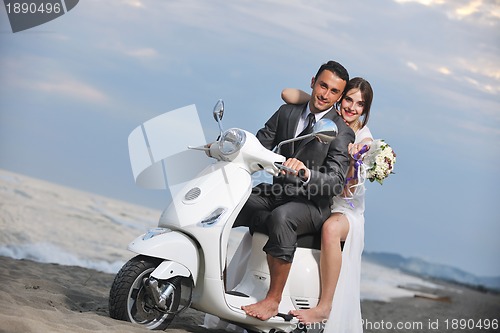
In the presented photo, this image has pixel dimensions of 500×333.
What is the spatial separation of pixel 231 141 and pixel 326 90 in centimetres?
62

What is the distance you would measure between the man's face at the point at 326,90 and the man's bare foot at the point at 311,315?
0.97 meters

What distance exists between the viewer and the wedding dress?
3633 mm

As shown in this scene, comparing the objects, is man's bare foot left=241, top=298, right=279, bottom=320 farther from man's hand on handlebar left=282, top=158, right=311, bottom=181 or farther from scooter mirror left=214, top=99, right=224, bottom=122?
scooter mirror left=214, top=99, right=224, bottom=122

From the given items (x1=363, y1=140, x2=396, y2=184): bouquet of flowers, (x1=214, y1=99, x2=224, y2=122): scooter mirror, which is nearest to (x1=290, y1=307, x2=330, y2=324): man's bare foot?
(x1=363, y1=140, x2=396, y2=184): bouquet of flowers

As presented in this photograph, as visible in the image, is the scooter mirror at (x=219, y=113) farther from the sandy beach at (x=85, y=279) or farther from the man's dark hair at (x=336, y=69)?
the sandy beach at (x=85, y=279)

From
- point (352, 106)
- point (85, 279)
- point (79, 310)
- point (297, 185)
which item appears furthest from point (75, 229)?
point (297, 185)

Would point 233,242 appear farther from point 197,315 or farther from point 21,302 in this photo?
point 21,302

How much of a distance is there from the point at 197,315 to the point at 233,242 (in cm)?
510

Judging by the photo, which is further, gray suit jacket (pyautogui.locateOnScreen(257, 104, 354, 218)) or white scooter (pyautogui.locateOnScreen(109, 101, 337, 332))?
gray suit jacket (pyautogui.locateOnScreen(257, 104, 354, 218))

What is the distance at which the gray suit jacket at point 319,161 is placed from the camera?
3.54 meters

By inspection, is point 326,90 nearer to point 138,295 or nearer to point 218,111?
point 218,111

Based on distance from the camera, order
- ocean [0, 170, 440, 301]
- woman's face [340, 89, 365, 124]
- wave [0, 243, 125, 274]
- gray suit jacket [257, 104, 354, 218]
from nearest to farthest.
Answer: gray suit jacket [257, 104, 354, 218]
woman's face [340, 89, 365, 124]
wave [0, 243, 125, 274]
ocean [0, 170, 440, 301]

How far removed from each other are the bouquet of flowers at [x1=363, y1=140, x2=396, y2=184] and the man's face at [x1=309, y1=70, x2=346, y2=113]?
0.32 metres

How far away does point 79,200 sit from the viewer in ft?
37.2
